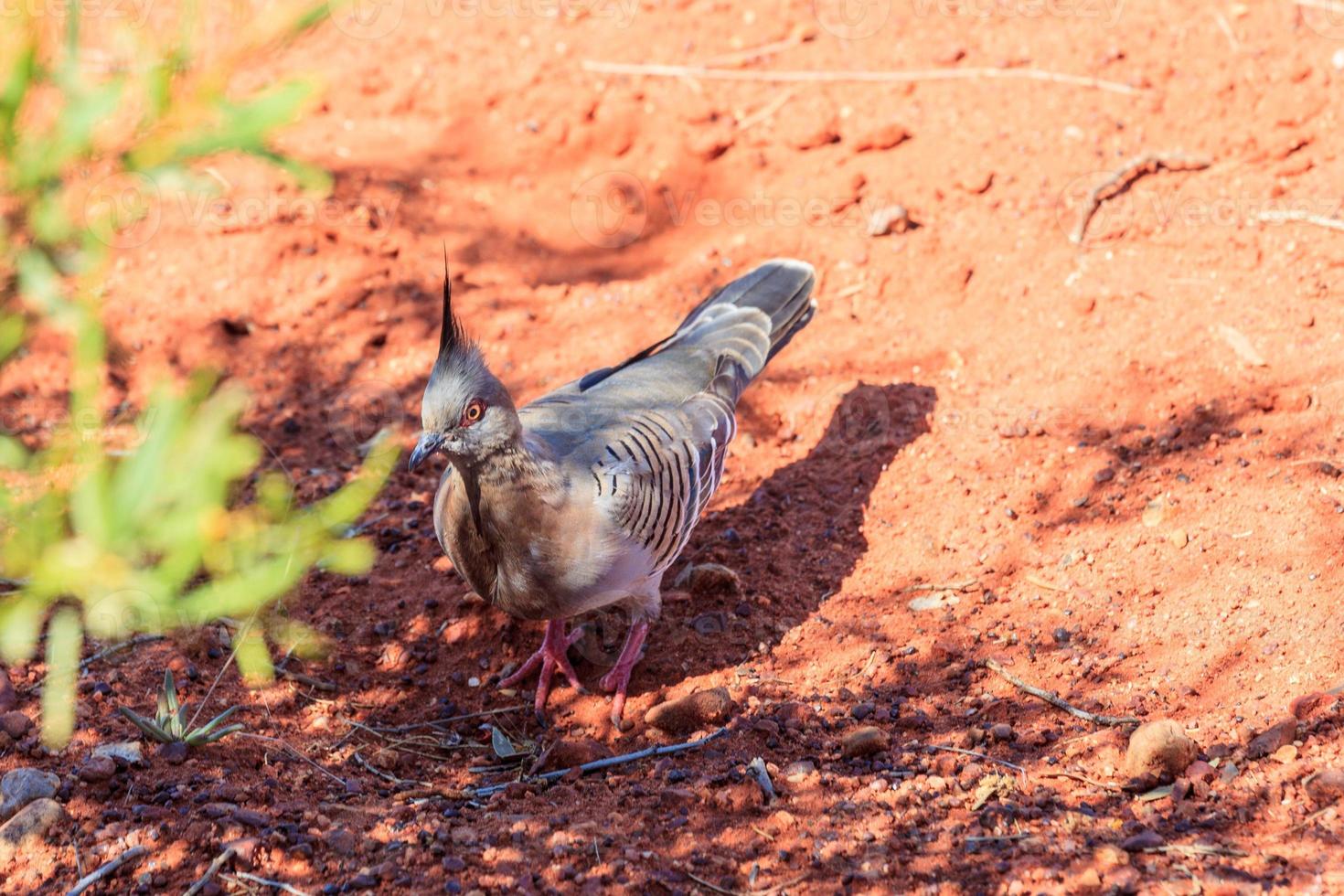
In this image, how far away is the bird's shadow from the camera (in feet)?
16.1

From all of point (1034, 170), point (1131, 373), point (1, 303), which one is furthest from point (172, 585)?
point (1034, 170)

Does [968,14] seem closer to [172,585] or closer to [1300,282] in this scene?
[1300,282]

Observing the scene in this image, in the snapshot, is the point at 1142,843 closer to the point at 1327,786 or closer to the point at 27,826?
the point at 1327,786

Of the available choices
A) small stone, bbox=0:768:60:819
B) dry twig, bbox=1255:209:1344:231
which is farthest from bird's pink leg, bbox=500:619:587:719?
dry twig, bbox=1255:209:1344:231

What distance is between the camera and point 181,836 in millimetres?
3463

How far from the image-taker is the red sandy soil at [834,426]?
11.5 feet

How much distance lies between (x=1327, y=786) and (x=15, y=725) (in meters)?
3.93

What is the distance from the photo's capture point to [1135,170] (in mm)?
6832

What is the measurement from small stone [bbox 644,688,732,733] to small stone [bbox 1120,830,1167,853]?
1.46 metres

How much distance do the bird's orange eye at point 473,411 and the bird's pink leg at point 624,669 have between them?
47.5 inches

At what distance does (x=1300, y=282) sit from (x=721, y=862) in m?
4.31

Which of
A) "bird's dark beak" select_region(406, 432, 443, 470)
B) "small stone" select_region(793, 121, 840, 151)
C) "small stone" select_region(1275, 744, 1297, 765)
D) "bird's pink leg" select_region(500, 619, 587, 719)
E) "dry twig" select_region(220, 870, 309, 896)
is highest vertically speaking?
"bird's dark beak" select_region(406, 432, 443, 470)

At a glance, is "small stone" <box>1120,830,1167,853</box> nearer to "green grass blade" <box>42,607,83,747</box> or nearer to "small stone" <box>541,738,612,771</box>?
"small stone" <box>541,738,612,771</box>

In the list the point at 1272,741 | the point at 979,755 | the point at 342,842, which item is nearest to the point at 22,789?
the point at 342,842
